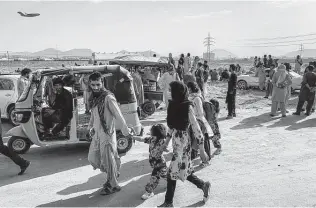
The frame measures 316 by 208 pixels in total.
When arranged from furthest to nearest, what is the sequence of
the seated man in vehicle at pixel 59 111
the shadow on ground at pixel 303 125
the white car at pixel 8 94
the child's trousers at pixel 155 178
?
the white car at pixel 8 94 < the shadow on ground at pixel 303 125 < the seated man in vehicle at pixel 59 111 < the child's trousers at pixel 155 178

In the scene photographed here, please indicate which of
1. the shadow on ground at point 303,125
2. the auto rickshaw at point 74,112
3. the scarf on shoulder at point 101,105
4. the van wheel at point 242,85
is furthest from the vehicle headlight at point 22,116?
the van wheel at point 242,85

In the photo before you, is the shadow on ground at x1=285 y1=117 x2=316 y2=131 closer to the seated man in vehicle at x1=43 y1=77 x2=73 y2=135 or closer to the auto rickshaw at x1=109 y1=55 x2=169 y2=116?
the auto rickshaw at x1=109 y1=55 x2=169 y2=116

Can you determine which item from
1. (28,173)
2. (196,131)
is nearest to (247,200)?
(196,131)

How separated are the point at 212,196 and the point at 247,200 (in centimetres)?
53

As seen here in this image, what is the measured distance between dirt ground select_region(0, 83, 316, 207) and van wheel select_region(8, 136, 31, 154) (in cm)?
18

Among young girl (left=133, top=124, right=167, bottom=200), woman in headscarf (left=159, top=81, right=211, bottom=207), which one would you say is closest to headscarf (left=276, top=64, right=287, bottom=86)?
young girl (left=133, top=124, right=167, bottom=200)

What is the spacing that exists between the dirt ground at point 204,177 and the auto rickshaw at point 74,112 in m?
0.39

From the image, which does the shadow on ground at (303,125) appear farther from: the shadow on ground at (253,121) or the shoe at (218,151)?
the shoe at (218,151)

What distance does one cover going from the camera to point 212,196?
5.38 metres

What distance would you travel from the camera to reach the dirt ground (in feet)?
17.2

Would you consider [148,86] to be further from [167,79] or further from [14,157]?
[14,157]

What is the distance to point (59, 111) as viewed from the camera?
7.62 metres

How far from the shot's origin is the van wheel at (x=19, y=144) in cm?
762

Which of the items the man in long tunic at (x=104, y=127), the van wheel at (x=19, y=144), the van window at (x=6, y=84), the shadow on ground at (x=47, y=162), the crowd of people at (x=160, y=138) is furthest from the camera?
the van window at (x=6, y=84)
